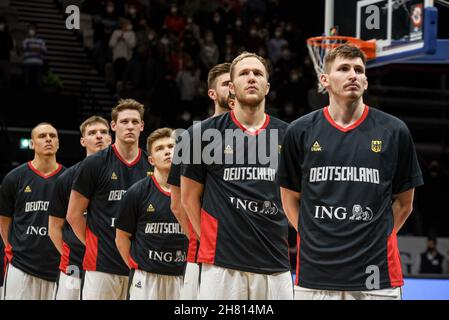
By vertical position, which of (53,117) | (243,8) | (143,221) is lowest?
(143,221)

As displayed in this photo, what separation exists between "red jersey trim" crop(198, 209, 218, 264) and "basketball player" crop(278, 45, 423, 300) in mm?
699

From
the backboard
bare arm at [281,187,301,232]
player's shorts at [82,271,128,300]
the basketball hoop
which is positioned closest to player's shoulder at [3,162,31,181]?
player's shorts at [82,271,128,300]

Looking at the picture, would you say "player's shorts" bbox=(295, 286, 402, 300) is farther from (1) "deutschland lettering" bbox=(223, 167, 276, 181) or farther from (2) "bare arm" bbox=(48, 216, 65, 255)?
(2) "bare arm" bbox=(48, 216, 65, 255)

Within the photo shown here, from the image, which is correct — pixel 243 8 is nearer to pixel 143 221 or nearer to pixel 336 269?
pixel 143 221

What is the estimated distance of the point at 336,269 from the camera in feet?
15.6

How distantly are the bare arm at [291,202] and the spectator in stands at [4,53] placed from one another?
11232 millimetres

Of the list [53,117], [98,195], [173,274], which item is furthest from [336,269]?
[53,117]

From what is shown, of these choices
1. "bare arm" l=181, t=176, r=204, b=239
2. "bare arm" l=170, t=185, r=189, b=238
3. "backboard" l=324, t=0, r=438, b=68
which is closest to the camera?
"bare arm" l=181, t=176, r=204, b=239

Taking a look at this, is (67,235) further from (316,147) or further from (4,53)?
(4,53)

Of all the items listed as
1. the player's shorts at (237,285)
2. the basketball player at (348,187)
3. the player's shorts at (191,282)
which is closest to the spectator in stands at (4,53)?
the player's shorts at (191,282)

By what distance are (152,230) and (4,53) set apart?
31.0 ft

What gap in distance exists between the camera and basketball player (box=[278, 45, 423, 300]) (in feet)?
15.6

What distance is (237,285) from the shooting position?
5512mm

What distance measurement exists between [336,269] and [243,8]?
1527 centimetres
